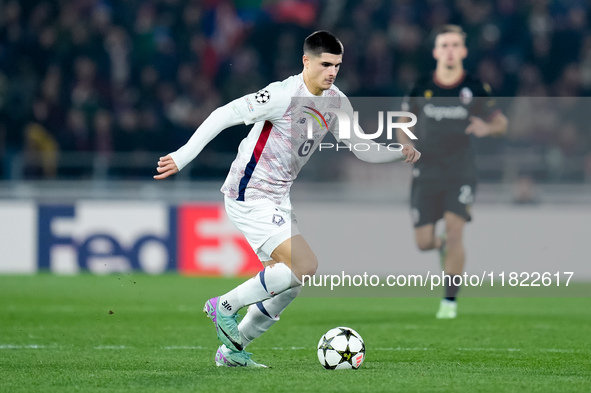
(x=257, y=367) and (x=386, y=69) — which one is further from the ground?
(x=386, y=69)

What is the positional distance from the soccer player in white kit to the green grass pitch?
0.34 metres

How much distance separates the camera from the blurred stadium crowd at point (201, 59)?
49.0 feet

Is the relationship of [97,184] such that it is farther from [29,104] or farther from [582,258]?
[582,258]

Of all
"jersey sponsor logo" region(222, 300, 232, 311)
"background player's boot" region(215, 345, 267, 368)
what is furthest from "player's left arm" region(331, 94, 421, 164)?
"background player's boot" region(215, 345, 267, 368)

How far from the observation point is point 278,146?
242 inches

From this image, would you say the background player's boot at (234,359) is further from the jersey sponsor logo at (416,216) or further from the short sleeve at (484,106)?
the short sleeve at (484,106)

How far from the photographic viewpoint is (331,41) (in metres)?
6.00

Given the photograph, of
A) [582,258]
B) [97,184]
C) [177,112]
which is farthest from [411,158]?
[177,112]

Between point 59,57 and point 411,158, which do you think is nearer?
point 411,158

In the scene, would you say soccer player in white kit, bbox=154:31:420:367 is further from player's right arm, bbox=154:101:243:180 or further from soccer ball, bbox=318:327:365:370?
soccer ball, bbox=318:327:365:370

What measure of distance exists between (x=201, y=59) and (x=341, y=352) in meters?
11.3

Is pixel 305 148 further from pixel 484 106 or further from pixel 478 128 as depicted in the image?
pixel 484 106

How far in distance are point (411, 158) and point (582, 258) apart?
8020mm

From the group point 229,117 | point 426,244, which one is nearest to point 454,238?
point 426,244
